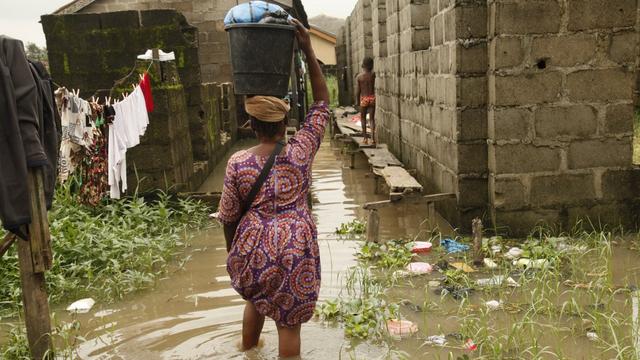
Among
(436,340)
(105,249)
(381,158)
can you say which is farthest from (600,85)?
(105,249)

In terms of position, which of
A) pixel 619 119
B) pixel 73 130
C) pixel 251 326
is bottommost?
pixel 251 326

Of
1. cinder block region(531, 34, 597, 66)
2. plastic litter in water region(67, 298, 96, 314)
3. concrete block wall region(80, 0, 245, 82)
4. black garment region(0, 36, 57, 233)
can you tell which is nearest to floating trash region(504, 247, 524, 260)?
cinder block region(531, 34, 597, 66)

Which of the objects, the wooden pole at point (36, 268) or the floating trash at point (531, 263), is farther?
the floating trash at point (531, 263)

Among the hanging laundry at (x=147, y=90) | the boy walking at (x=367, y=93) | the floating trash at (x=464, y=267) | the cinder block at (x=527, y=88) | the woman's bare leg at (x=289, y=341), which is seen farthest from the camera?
the boy walking at (x=367, y=93)

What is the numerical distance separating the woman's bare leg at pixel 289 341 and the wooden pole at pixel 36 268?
1322 mm

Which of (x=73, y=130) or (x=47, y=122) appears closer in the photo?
(x=47, y=122)

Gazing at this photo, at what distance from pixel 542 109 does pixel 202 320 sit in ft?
11.6

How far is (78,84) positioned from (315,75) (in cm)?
536

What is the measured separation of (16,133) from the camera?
319 centimetres

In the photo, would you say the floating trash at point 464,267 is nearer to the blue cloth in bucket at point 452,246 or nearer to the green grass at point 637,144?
the blue cloth in bucket at point 452,246

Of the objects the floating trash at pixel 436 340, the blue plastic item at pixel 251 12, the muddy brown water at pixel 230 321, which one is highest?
the blue plastic item at pixel 251 12

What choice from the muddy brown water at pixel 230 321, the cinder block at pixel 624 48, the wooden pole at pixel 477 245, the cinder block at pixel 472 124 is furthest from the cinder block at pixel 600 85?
the wooden pole at pixel 477 245

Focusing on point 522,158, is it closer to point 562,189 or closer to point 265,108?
point 562,189

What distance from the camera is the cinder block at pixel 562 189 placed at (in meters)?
5.95
